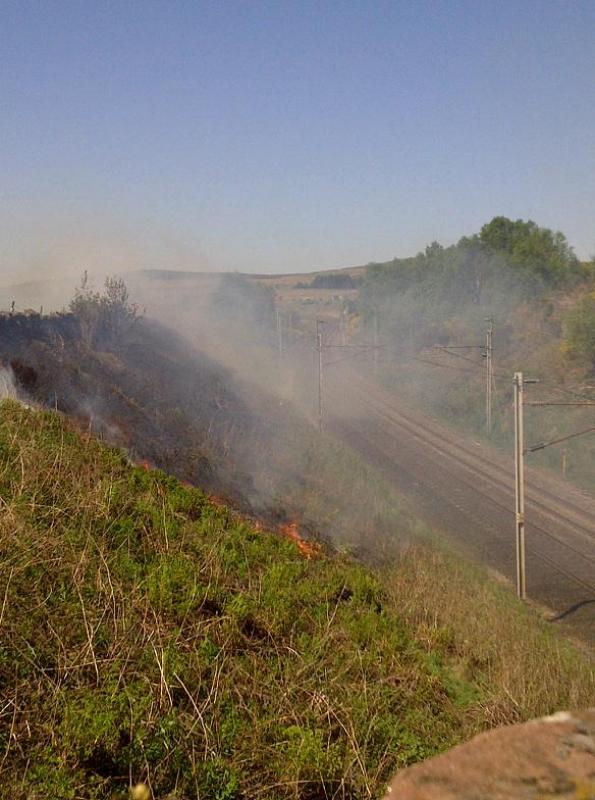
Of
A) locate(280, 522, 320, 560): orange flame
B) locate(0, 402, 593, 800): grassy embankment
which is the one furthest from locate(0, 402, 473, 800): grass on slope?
locate(280, 522, 320, 560): orange flame

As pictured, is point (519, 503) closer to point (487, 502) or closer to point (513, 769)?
point (487, 502)

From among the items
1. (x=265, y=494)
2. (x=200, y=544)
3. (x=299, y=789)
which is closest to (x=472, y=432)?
(x=265, y=494)

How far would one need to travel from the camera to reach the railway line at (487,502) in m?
18.6

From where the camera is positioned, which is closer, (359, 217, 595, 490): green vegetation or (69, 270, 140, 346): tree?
(69, 270, 140, 346): tree

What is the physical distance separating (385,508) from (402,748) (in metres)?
15.9

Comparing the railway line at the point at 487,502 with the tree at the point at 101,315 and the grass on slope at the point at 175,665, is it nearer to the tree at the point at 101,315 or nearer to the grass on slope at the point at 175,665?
the grass on slope at the point at 175,665

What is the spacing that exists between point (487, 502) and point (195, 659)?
22370mm

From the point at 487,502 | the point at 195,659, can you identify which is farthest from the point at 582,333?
the point at 195,659

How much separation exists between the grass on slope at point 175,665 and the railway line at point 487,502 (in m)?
9.96

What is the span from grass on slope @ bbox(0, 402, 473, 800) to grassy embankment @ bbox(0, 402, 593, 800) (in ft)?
0.05

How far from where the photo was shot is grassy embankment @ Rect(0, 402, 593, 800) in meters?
4.16

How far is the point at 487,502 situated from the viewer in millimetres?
26000

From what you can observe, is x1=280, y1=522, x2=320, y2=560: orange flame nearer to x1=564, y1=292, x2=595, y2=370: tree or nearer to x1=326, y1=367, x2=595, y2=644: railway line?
x1=326, y1=367, x2=595, y2=644: railway line

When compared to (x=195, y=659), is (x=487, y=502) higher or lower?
lower
